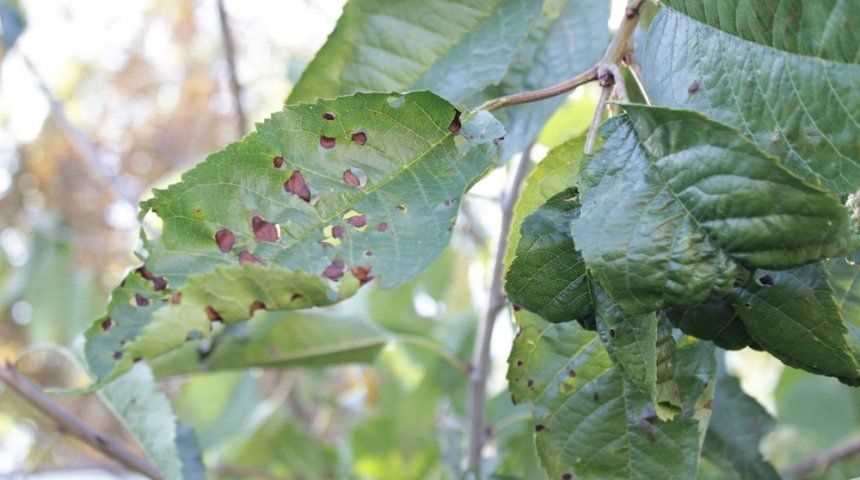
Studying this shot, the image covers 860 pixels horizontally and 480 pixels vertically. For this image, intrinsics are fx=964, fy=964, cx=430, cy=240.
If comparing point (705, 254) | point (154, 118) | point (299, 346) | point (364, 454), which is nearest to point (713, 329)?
point (705, 254)

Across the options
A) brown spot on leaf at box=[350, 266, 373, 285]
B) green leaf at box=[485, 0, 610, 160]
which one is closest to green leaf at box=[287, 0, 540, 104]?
green leaf at box=[485, 0, 610, 160]

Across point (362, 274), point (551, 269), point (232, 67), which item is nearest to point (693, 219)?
point (551, 269)

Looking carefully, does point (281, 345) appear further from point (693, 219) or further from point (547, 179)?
point (693, 219)

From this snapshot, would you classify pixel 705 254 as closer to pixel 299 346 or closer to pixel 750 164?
pixel 750 164

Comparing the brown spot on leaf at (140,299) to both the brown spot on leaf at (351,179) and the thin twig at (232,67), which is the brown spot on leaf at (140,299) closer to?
the brown spot on leaf at (351,179)

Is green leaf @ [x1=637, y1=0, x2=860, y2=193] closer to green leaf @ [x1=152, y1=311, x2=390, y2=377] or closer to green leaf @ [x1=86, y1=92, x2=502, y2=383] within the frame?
green leaf @ [x1=86, y1=92, x2=502, y2=383]

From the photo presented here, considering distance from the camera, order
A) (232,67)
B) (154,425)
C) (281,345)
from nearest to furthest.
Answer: (154,425)
(281,345)
(232,67)
